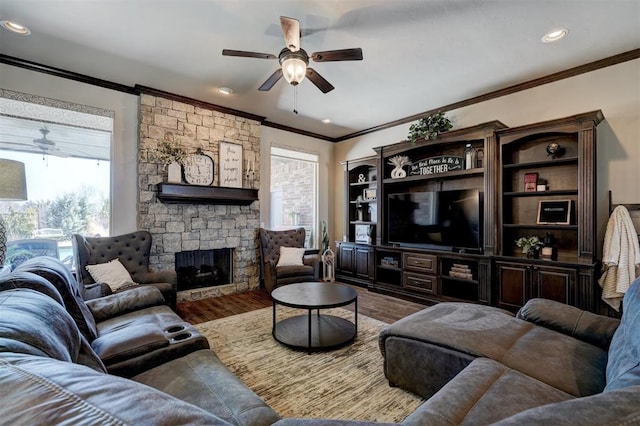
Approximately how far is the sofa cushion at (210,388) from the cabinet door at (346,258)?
12.9 ft

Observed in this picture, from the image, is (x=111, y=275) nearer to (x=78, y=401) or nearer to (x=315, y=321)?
(x=315, y=321)

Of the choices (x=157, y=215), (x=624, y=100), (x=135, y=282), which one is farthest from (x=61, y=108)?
(x=624, y=100)

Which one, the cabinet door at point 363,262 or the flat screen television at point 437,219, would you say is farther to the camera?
the cabinet door at point 363,262

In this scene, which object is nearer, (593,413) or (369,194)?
(593,413)

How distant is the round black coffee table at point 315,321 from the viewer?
2688 millimetres

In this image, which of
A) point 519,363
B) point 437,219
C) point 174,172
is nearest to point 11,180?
point 174,172

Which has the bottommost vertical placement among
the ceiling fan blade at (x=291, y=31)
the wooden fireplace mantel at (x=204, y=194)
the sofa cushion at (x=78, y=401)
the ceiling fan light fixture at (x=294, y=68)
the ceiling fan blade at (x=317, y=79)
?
the sofa cushion at (x=78, y=401)

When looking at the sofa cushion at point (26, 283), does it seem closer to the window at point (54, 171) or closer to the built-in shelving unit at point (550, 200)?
the window at point (54, 171)

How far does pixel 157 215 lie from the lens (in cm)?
411

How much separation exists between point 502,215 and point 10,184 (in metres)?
5.16

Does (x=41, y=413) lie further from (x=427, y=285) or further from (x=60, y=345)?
(x=427, y=285)

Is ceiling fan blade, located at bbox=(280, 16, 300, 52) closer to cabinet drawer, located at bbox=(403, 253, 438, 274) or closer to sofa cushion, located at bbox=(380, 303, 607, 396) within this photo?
sofa cushion, located at bbox=(380, 303, 607, 396)

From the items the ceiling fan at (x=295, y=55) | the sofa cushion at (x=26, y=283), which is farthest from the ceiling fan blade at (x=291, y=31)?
the sofa cushion at (x=26, y=283)

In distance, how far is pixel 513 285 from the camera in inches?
139
